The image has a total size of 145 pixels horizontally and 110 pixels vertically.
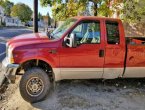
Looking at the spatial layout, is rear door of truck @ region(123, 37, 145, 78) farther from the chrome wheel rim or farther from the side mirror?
the chrome wheel rim

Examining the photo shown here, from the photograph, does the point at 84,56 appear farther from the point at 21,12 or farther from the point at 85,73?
the point at 21,12

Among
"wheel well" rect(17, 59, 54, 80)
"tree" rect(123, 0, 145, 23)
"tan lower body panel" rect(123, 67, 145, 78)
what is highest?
"tree" rect(123, 0, 145, 23)

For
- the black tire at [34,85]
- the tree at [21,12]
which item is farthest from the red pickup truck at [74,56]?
the tree at [21,12]

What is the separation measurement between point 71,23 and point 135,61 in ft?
6.49

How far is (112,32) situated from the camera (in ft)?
23.9

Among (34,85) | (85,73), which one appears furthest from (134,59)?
(34,85)

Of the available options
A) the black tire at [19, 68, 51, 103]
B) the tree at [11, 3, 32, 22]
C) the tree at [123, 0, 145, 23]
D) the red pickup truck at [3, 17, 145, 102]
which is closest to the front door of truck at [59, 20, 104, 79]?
the red pickup truck at [3, 17, 145, 102]

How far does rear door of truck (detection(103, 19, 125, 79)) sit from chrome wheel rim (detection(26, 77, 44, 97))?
1734mm

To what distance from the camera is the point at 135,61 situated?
7.49 meters

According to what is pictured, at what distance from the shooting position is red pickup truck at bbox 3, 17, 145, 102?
260 inches

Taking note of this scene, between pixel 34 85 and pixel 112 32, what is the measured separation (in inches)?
95.1

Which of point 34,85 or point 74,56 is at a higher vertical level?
point 74,56

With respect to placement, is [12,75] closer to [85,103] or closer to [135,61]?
[85,103]

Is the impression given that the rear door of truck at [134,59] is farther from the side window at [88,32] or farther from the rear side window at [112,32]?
the side window at [88,32]
